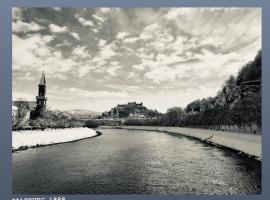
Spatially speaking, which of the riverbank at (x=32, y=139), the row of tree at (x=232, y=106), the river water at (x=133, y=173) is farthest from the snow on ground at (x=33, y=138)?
the row of tree at (x=232, y=106)

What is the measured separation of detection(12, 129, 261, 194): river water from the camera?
60.7ft

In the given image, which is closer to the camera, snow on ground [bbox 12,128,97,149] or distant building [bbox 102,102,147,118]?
snow on ground [bbox 12,128,97,149]

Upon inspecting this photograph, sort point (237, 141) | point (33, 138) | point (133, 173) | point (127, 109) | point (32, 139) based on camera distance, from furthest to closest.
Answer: point (127, 109), point (33, 138), point (32, 139), point (237, 141), point (133, 173)

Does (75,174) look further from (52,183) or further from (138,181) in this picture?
(138,181)

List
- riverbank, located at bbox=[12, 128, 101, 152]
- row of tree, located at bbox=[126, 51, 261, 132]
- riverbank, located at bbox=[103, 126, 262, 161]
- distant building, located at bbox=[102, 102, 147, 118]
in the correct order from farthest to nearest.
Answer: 1. distant building, located at bbox=[102, 102, 147, 118]
2. row of tree, located at bbox=[126, 51, 261, 132]
3. riverbank, located at bbox=[12, 128, 101, 152]
4. riverbank, located at bbox=[103, 126, 262, 161]

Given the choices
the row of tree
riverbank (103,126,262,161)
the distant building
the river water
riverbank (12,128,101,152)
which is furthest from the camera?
the distant building

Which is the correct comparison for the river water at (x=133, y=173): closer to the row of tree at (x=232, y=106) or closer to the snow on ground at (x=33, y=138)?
the snow on ground at (x=33, y=138)

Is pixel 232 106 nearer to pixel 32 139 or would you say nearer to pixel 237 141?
pixel 237 141

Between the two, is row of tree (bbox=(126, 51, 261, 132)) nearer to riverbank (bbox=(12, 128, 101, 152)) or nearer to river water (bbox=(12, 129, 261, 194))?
river water (bbox=(12, 129, 261, 194))

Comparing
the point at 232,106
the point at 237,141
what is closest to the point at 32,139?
the point at 237,141

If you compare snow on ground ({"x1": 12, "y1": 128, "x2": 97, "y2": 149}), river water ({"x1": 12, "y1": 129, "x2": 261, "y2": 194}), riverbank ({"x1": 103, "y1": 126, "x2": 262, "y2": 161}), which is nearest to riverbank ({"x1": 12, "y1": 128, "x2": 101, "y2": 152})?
snow on ground ({"x1": 12, "y1": 128, "x2": 97, "y2": 149})

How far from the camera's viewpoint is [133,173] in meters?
22.1

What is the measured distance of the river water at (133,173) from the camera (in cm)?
1850

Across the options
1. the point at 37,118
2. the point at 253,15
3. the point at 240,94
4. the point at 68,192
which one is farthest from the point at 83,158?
the point at 37,118
